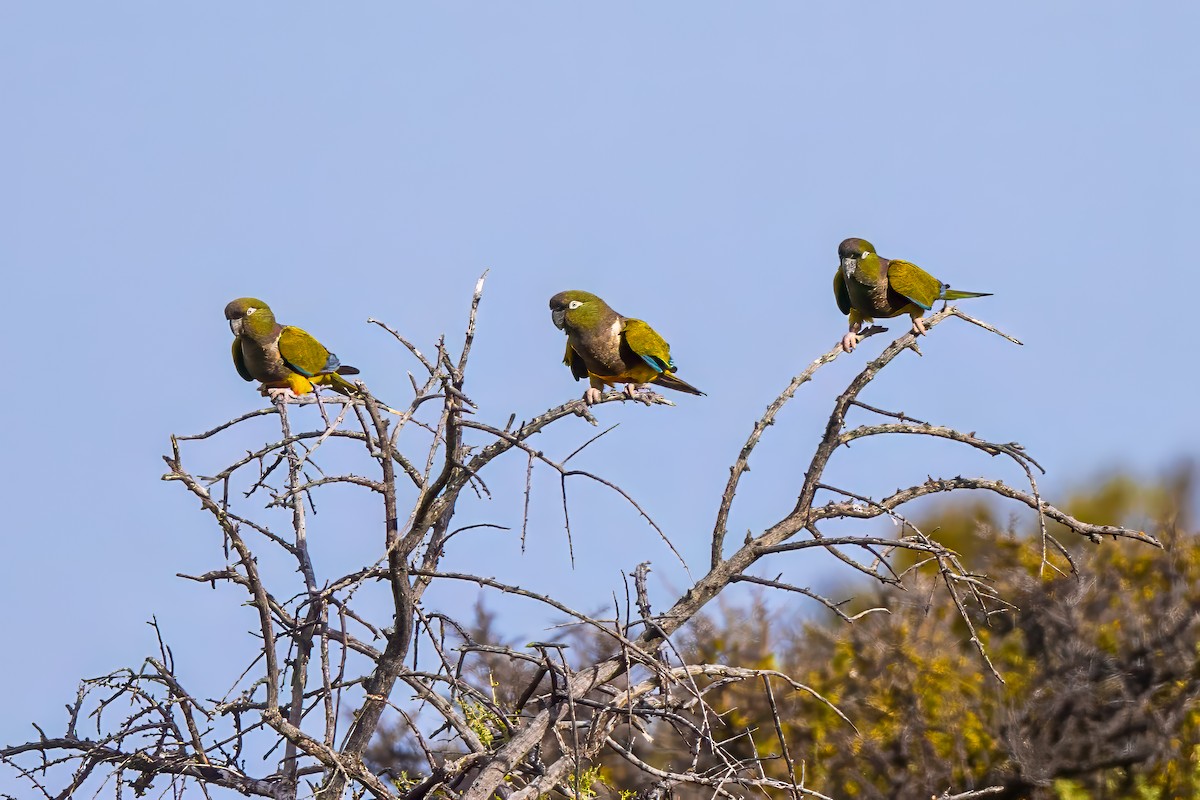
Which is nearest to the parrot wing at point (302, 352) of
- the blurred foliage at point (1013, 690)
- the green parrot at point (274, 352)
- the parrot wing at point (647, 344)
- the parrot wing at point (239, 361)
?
the green parrot at point (274, 352)

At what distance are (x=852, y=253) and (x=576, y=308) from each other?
1.67m

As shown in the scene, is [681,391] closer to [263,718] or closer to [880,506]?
[880,506]

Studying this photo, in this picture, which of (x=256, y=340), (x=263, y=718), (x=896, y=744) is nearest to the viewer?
(x=263, y=718)

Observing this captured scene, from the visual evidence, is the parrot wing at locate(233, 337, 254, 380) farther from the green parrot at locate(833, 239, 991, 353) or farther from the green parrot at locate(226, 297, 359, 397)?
the green parrot at locate(833, 239, 991, 353)

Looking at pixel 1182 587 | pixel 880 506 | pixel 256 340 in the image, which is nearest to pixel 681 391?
pixel 880 506

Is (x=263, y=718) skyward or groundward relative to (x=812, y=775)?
skyward

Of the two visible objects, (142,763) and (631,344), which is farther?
(631,344)

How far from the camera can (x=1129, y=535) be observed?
18.4 ft

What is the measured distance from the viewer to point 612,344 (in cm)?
712

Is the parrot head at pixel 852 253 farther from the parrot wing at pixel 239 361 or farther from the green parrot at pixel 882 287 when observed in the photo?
the parrot wing at pixel 239 361

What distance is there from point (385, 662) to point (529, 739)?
83 centimetres

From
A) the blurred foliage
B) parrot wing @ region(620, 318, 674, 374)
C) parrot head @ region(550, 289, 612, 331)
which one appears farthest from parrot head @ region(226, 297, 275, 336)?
the blurred foliage

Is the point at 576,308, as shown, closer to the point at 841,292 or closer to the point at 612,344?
the point at 612,344

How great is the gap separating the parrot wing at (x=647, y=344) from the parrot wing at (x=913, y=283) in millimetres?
1398
